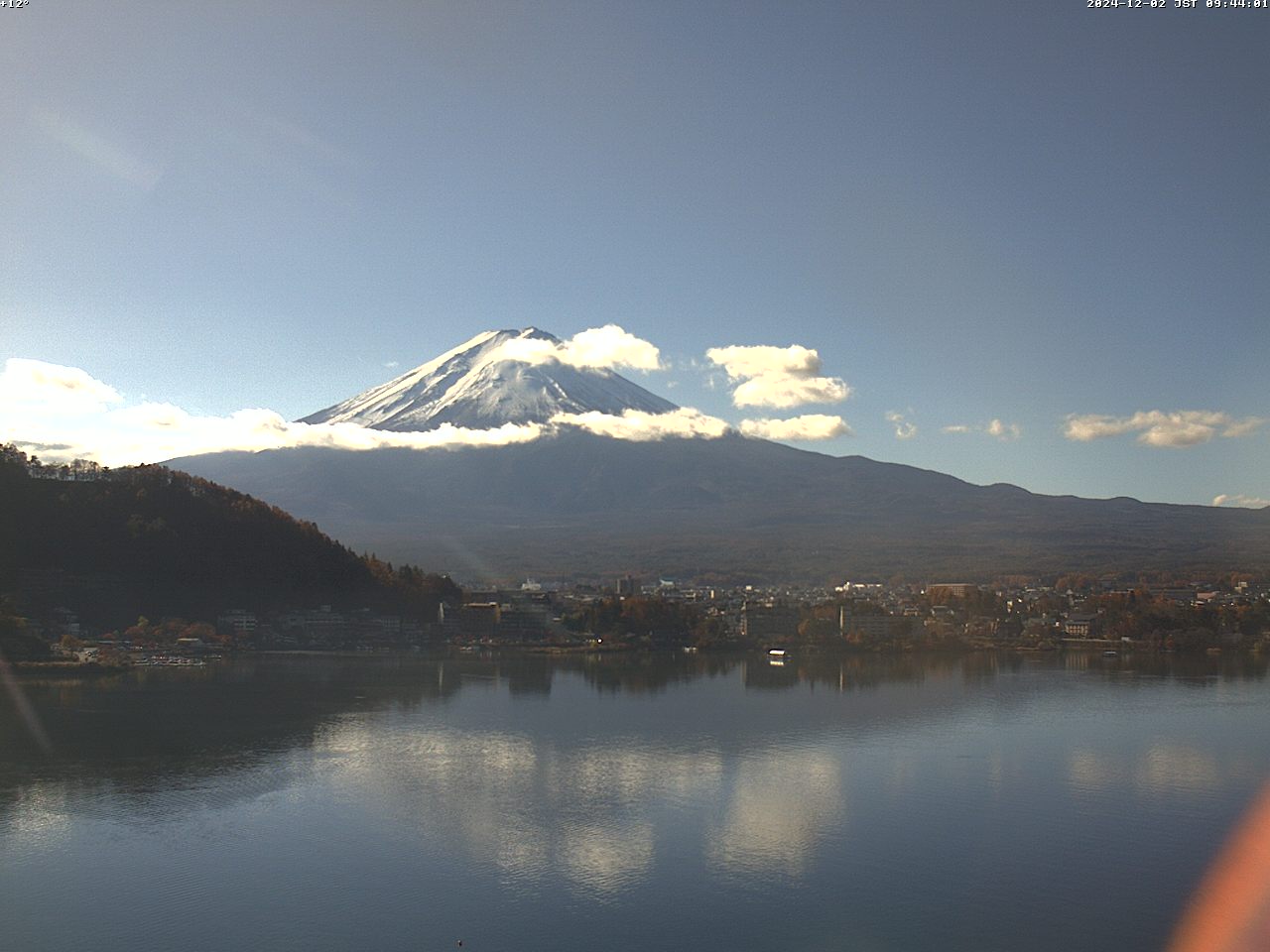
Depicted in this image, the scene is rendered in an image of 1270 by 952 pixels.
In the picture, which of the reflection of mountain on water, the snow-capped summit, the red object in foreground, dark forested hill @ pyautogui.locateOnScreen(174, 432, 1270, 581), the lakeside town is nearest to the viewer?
the red object in foreground

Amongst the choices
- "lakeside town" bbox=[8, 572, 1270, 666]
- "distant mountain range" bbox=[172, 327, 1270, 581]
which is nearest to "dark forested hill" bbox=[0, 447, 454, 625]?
"lakeside town" bbox=[8, 572, 1270, 666]

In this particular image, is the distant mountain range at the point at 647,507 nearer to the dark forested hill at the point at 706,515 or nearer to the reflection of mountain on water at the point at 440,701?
the dark forested hill at the point at 706,515

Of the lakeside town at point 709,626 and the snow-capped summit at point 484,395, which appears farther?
the snow-capped summit at point 484,395

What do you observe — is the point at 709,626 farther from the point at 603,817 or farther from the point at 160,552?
the point at 603,817

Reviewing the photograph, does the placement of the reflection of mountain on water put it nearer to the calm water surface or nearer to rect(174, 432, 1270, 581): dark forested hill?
the calm water surface

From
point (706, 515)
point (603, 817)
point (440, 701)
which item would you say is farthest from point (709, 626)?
point (706, 515)

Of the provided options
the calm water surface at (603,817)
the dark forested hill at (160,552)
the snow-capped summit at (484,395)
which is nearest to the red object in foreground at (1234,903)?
the calm water surface at (603,817)
